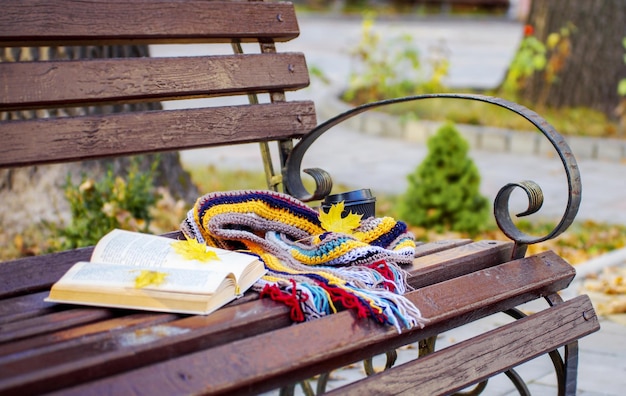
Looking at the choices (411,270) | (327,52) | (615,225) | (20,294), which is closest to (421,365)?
(411,270)

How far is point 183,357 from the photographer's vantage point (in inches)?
55.2

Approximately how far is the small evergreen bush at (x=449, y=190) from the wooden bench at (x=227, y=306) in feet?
7.35

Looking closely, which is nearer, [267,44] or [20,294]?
[20,294]

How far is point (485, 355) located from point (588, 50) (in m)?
6.18

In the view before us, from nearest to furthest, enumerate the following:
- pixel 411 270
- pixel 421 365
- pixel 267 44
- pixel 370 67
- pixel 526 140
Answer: pixel 421 365 < pixel 411 270 < pixel 267 44 < pixel 526 140 < pixel 370 67

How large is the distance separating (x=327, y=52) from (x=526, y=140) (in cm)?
639

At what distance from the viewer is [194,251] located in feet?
5.87

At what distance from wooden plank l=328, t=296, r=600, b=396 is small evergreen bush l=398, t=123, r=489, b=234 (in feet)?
8.74

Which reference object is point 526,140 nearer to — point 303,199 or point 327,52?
point 303,199

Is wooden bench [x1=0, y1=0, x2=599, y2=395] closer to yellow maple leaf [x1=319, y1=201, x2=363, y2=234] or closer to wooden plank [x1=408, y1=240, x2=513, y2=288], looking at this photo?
wooden plank [x1=408, y1=240, x2=513, y2=288]

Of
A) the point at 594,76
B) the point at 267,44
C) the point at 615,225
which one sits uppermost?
the point at 267,44

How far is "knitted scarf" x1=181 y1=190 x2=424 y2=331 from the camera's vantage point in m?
1.67

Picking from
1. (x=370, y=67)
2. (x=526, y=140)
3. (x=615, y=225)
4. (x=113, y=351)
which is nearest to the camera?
(x=113, y=351)

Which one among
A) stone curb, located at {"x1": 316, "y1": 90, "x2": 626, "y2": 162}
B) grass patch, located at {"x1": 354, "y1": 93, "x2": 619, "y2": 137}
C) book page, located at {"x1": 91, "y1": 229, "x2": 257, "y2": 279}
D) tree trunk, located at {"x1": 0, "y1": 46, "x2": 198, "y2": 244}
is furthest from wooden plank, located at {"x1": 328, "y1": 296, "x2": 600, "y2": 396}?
grass patch, located at {"x1": 354, "y1": 93, "x2": 619, "y2": 137}
